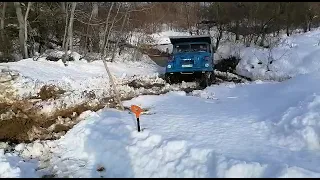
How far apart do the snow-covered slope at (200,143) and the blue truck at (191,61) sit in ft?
14.3

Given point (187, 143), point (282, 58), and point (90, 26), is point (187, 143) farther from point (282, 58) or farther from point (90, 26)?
point (282, 58)

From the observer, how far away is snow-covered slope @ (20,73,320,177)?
630cm

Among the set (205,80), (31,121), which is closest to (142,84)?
(205,80)

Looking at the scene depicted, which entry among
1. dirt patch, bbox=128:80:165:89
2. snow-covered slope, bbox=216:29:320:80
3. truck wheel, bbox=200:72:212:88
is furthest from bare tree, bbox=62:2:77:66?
snow-covered slope, bbox=216:29:320:80

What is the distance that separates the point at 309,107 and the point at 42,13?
14.9 meters

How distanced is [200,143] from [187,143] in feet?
0.95

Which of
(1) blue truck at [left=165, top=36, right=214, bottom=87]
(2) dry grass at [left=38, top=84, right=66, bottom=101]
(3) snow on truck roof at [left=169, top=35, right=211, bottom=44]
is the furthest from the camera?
(3) snow on truck roof at [left=169, top=35, right=211, bottom=44]

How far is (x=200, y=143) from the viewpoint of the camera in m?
7.32

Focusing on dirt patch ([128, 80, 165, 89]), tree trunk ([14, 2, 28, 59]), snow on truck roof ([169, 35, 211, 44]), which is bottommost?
dirt patch ([128, 80, 165, 89])

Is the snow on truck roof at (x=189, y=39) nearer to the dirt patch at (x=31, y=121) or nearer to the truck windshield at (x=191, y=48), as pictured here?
the truck windshield at (x=191, y=48)

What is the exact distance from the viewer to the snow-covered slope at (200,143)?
6.30m

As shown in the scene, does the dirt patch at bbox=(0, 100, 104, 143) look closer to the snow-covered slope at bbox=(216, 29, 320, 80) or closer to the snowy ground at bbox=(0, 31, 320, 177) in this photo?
the snowy ground at bbox=(0, 31, 320, 177)

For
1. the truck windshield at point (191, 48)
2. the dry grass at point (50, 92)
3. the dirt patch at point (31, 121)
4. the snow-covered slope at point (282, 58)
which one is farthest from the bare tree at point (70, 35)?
the snow-covered slope at point (282, 58)

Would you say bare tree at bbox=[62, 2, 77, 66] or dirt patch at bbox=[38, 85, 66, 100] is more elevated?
bare tree at bbox=[62, 2, 77, 66]
